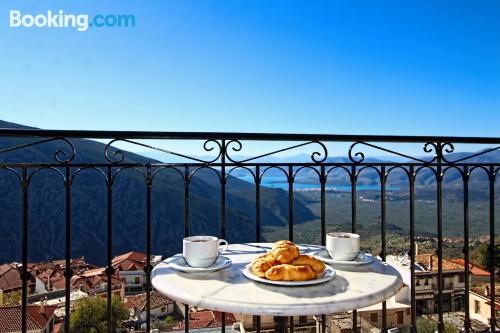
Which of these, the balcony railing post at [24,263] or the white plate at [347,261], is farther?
the balcony railing post at [24,263]

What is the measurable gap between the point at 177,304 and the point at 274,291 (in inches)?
977

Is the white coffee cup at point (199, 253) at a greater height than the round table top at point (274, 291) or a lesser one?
greater

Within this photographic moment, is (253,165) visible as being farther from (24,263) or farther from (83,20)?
(83,20)

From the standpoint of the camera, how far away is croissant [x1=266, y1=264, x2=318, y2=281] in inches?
37.2

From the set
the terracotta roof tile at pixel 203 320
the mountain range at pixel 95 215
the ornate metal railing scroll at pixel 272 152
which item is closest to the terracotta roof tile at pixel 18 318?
the terracotta roof tile at pixel 203 320

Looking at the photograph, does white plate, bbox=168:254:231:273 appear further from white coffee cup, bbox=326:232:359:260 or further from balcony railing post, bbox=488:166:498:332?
balcony railing post, bbox=488:166:498:332

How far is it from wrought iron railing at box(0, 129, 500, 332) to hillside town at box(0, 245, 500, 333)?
10.4m

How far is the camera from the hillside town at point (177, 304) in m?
14.9

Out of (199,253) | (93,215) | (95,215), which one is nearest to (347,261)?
(199,253)

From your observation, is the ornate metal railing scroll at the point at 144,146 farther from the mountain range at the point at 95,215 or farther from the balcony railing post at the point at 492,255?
the mountain range at the point at 95,215

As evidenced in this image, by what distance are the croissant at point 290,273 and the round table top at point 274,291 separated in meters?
0.02

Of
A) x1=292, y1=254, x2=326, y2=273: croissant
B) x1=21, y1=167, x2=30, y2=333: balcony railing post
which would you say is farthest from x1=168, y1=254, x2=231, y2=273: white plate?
x1=21, y1=167, x2=30, y2=333: balcony railing post

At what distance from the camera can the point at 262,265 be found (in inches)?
39.7

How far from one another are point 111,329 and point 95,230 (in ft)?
163
